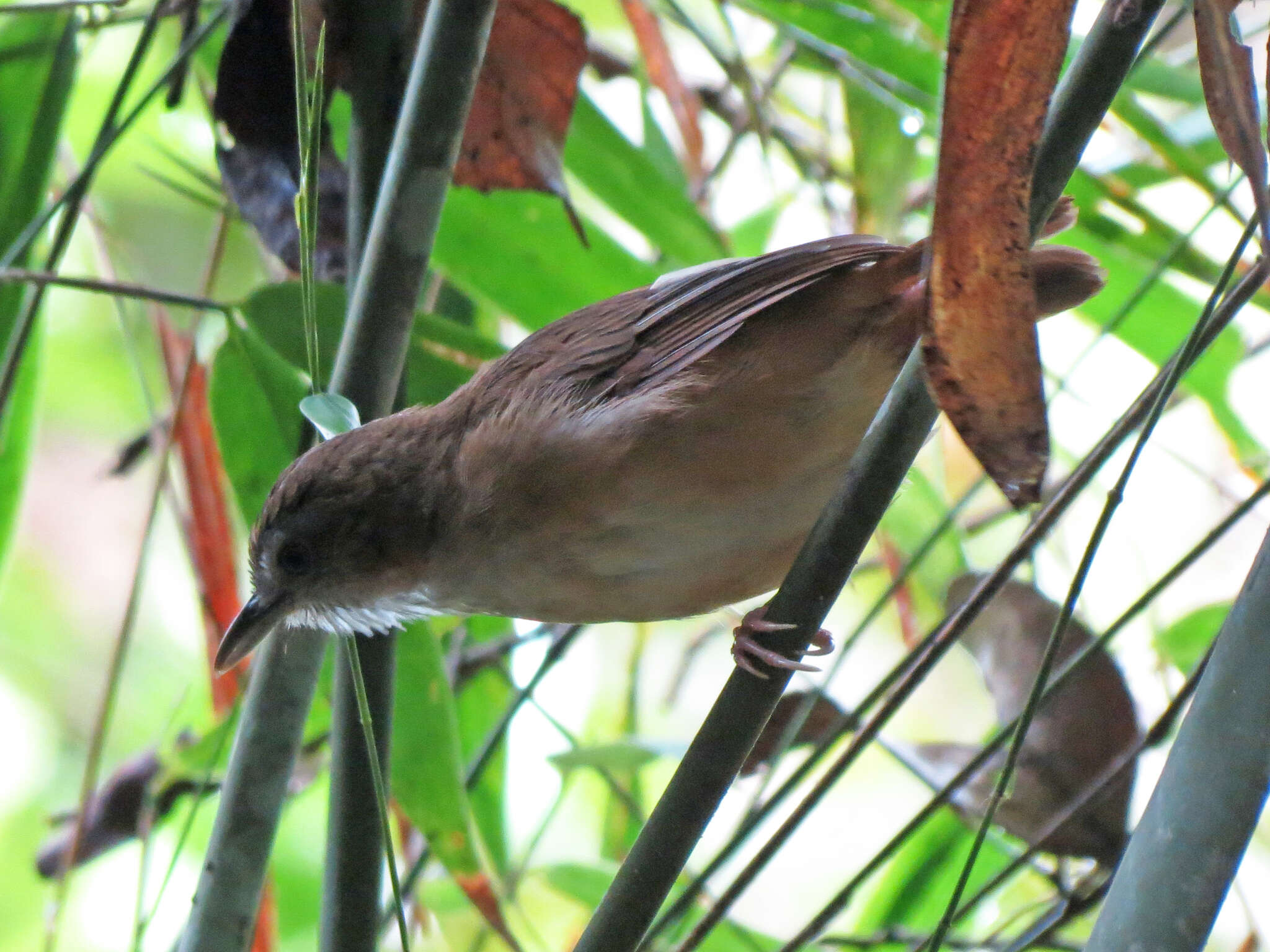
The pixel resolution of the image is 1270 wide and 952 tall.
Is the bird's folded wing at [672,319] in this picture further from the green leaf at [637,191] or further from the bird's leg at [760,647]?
the bird's leg at [760,647]

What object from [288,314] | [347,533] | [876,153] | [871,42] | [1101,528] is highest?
[871,42]

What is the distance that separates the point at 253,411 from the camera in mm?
2127

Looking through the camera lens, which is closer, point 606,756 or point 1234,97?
point 1234,97

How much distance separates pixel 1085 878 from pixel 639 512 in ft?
3.03

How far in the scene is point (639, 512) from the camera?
2051mm

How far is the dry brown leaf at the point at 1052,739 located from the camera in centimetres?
221

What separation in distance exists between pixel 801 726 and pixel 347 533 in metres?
0.88

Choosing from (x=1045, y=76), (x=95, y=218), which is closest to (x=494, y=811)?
(x=95, y=218)

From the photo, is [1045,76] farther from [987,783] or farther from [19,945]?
[19,945]

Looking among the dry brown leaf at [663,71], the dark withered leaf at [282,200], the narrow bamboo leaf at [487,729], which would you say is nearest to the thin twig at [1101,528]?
the dark withered leaf at [282,200]

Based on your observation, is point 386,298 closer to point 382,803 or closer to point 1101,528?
point 382,803

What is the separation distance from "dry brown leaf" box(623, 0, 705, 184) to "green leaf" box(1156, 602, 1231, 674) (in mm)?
1484

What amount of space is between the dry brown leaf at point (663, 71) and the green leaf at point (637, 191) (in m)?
0.41

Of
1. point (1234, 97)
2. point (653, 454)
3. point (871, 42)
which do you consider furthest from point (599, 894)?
point (1234, 97)
